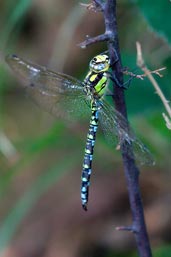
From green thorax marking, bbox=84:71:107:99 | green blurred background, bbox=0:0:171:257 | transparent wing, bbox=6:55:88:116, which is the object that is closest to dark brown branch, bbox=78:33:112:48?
green thorax marking, bbox=84:71:107:99

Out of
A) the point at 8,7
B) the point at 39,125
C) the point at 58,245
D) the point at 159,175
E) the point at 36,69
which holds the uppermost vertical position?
the point at 8,7

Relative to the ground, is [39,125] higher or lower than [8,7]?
lower

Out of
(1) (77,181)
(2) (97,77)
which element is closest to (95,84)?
(2) (97,77)

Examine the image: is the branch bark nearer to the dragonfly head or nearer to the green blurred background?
the dragonfly head

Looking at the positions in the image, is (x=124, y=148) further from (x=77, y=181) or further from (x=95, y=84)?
(x=77, y=181)

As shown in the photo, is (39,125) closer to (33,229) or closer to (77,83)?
(33,229)

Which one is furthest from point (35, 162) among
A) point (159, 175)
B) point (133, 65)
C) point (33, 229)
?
point (133, 65)
